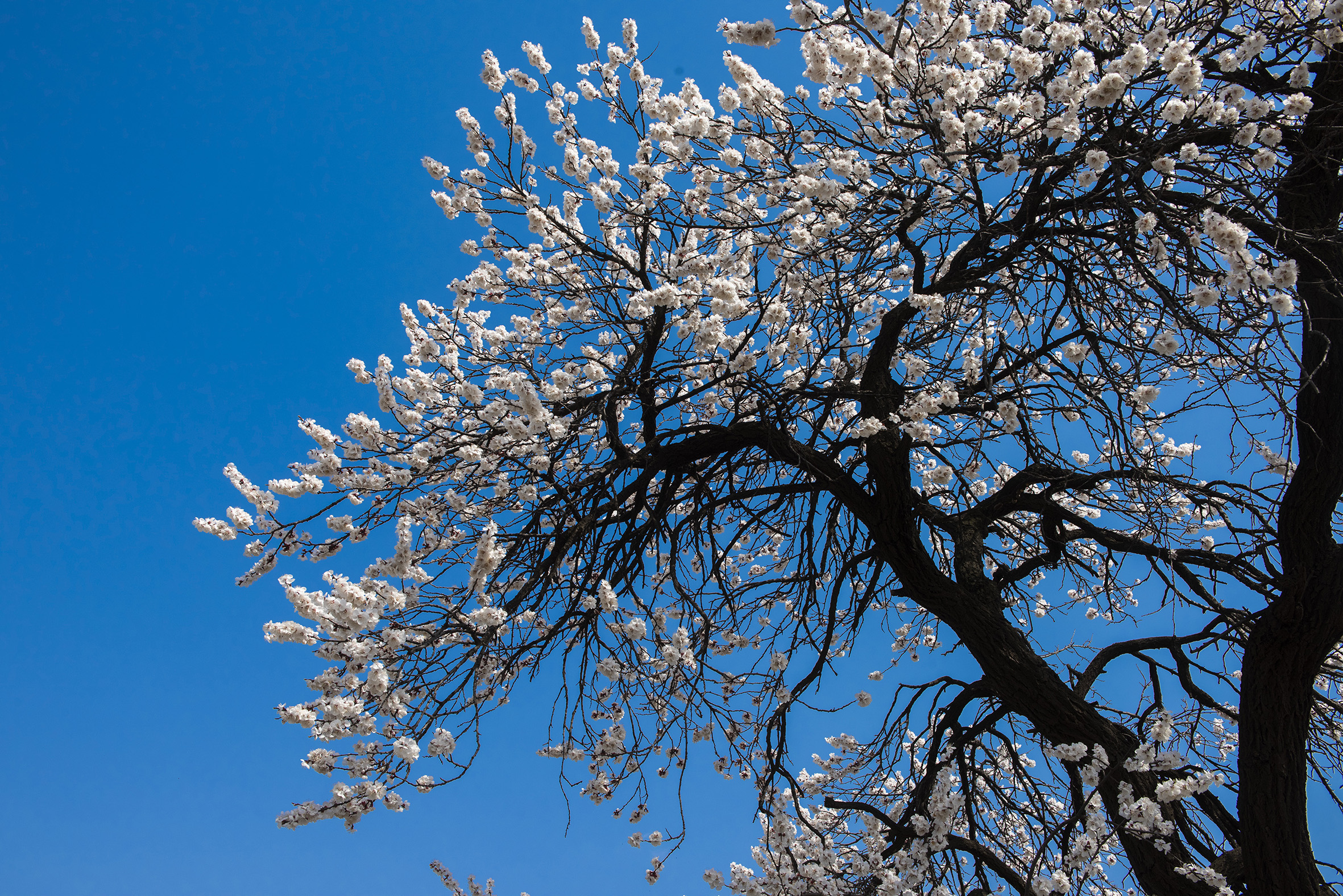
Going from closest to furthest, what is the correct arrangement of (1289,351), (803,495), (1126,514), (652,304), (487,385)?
(1289,351) < (652,304) < (487,385) < (1126,514) < (803,495)

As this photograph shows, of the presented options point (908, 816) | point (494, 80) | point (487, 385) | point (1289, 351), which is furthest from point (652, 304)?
point (908, 816)

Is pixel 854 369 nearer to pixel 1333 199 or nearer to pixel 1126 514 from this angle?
pixel 1126 514

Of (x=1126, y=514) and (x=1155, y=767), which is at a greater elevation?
(x=1126, y=514)

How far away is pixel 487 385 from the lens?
4.05 meters

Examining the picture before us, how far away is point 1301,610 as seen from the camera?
3652mm

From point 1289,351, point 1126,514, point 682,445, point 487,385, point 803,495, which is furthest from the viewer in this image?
point 803,495

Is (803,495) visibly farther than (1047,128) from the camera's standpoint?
Yes

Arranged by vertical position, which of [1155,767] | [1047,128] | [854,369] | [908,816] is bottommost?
[1155,767]

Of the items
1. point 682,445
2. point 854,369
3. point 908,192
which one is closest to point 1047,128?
point 908,192

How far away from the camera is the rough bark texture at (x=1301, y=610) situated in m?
3.54

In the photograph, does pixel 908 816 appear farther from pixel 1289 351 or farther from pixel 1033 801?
pixel 1289 351

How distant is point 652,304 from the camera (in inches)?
145

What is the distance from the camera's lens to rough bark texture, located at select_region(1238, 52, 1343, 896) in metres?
3.54

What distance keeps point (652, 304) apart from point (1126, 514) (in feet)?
9.34
